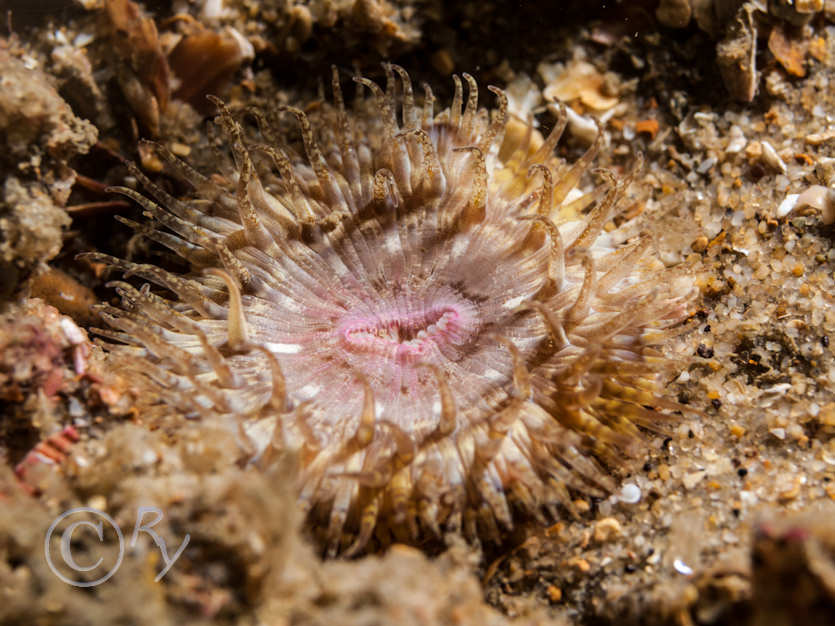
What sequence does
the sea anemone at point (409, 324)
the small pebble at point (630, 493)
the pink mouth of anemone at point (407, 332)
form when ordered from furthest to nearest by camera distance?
the pink mouth of anemone at point (407, 332) → the small pebble at point (630, 493) → the sea anemone at point (409, 324)

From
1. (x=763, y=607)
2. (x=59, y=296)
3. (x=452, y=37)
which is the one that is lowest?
(x=59, y=296)

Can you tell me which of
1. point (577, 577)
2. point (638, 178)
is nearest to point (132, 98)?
point (638, 178)

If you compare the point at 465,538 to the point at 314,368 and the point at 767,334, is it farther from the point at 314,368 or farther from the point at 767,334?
the point at 767,334

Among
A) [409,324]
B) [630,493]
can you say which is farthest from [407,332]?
[630,493]

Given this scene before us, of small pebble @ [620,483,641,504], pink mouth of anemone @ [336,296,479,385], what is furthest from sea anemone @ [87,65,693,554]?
small pebble @ [620,483,641,504]

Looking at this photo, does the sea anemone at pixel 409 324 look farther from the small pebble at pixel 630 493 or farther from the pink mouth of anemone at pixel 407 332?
the small pebble at pixel 630 493

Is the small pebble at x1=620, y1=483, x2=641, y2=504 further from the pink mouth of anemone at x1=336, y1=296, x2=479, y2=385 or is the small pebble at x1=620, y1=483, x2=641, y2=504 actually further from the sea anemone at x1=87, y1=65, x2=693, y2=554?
the pink mouth of anemone at x1=336, y1=296, x2=479, y2=385

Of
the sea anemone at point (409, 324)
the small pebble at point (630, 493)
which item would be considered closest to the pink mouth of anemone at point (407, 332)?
the sea anemone at point (409, 324)
